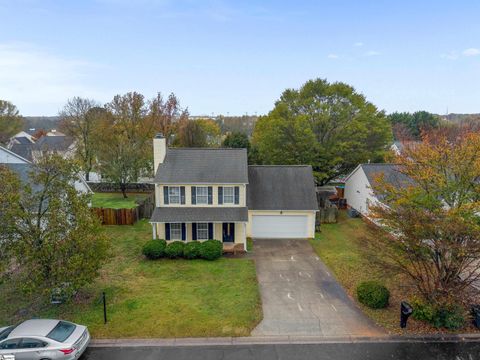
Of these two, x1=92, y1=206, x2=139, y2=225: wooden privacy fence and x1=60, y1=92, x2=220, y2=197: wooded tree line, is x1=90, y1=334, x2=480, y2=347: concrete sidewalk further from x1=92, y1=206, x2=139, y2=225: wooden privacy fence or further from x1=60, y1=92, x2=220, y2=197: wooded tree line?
x1=60, y1=92, x2=220, y2=197: wooded tree line

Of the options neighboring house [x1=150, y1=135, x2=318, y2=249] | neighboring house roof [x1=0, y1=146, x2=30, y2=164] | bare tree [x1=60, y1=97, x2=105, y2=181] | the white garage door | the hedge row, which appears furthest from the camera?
bare tree [x1=60, y1=97, x2=105, y2=181]

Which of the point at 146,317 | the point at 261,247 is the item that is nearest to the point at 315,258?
the point at 261,247

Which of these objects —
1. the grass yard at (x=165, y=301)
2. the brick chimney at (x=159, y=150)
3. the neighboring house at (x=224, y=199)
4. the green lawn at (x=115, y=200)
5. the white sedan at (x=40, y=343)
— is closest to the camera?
the white sedan at (x=40, y=343)

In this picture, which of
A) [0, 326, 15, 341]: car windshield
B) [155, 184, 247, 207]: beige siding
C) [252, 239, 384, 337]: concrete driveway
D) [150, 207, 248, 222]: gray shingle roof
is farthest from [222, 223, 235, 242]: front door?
[0, 326, 15, 341]: car windshield

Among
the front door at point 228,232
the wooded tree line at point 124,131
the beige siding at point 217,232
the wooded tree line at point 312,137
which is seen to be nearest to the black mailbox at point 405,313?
the beige siding at point 217,232

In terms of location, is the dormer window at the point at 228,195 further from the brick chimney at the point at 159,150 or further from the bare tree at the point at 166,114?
the bare tree at the point at 166,114

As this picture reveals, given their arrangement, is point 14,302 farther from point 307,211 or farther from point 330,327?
point 307,211
